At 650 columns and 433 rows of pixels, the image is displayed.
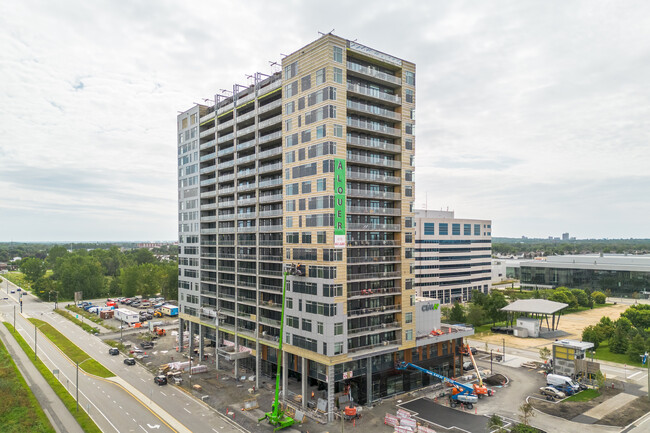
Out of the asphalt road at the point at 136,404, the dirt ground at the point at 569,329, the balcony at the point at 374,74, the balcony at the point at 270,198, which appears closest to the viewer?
the asphalt road at the point at 136,404

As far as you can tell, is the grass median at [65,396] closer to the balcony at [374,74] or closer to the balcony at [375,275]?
the balcony at [375,275]

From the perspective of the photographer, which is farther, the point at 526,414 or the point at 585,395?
the point at 585,395

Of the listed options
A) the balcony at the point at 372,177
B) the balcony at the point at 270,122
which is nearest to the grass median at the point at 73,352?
the balcony at the point at 270,122

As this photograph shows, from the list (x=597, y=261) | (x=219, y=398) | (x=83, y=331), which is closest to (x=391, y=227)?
(x=219, y=398)

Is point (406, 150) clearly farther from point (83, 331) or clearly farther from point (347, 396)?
point (83, 331)

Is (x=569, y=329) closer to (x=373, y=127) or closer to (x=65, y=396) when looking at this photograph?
(x=373, y=127)

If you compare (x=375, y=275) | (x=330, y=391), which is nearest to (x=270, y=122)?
(x=375, y=275)
